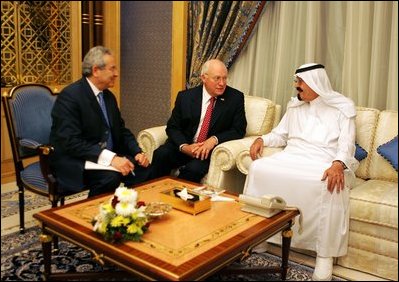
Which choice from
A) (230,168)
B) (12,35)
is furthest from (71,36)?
(230,168)

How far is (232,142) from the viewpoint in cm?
252

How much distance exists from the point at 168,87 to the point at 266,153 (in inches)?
28.8

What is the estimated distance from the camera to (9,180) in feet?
11.0

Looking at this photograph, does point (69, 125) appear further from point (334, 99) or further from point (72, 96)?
point (334, 99)

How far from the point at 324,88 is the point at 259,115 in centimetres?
62

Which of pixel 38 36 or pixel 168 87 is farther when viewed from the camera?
pixel 38 36

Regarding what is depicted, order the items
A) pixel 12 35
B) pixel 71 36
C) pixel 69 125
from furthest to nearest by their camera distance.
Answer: pixel 71 36
pixel 12 35
pixel 69 125

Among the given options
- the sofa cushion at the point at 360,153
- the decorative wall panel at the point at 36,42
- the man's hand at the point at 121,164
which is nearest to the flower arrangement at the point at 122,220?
the man's hand at the point at 121,164

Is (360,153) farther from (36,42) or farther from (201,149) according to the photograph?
(36,42)

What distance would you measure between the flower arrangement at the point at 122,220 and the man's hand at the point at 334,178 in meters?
0.90

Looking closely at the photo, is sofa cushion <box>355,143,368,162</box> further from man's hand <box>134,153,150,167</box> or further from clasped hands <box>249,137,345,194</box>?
man's hand <box>134,153,150,167</box>

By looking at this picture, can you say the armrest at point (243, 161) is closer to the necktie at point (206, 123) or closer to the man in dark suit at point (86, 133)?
the necktie at point (206, 123)

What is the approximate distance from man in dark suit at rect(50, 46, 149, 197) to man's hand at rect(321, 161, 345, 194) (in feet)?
3.08

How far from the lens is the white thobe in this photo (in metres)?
2.05
